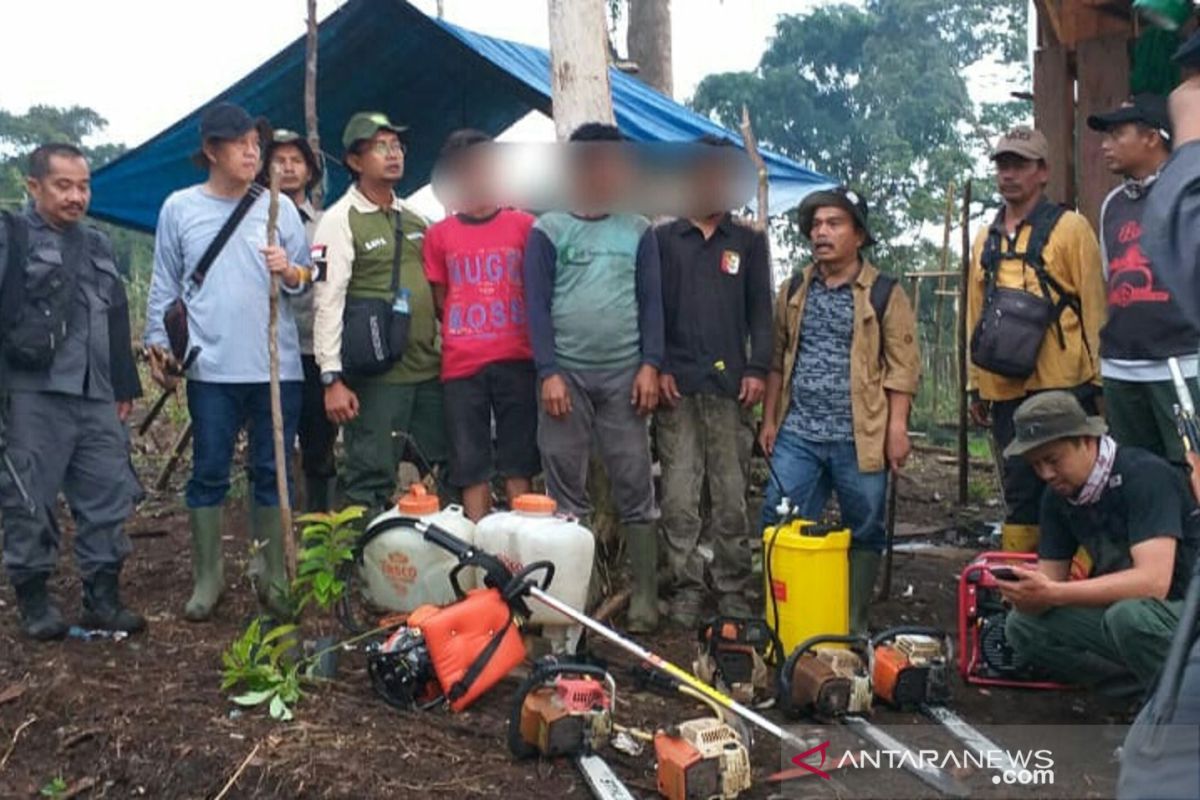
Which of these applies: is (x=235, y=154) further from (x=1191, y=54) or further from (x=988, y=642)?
(x=1191, y=54)

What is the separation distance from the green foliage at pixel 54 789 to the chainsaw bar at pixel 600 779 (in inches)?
59.8

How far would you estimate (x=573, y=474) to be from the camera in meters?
4.89

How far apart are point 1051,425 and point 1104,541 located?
18.2 inches

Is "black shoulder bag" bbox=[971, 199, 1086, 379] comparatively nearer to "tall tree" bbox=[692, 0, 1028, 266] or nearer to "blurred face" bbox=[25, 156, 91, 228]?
"blurred face" bbox=[25, 156, 91, 228]

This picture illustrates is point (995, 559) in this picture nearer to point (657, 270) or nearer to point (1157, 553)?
point (1157, 553)

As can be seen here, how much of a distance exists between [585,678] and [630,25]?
1102 centimetres

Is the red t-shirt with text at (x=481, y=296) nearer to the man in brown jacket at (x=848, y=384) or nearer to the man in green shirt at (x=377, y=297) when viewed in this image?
the man in green shirt at (x=377, y=297)

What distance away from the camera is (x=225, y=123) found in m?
4.75

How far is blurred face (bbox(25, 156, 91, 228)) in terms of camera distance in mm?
4555

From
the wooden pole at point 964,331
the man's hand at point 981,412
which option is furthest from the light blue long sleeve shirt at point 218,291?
the wooden pole at point 964,331

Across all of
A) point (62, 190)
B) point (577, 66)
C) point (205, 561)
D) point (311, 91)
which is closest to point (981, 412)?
point (577, 66)

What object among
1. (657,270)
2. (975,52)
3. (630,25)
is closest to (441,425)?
(657,270)

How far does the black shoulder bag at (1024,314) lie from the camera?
15.4 ft

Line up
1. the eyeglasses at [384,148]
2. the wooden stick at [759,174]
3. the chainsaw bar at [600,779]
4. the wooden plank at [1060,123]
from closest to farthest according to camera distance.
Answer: the chainsaw bar at [600,779] → the eyeglasses at [384,148] → the wooden stick at [759,174] → the wooden plank at [1060,123]
